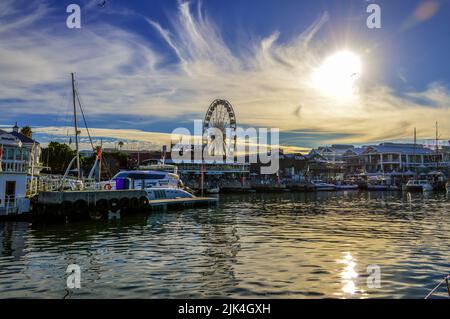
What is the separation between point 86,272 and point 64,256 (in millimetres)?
4477

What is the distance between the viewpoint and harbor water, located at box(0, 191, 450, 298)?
575 inches

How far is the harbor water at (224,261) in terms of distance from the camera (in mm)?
14602

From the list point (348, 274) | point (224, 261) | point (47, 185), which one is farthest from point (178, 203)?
point (348, 274)

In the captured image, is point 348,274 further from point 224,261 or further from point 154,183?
point 154,183

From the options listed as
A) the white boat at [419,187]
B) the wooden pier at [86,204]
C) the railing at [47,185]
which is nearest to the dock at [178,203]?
the wooden pier at [86,204]

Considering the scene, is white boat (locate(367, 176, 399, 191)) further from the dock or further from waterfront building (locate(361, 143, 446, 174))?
the dock

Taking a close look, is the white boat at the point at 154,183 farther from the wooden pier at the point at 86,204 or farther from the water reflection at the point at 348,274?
the water reflection at the point at 348,274

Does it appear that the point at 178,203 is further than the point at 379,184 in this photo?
No

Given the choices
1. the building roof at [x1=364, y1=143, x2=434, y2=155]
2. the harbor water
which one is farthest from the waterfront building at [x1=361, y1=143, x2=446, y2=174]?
the harbor water

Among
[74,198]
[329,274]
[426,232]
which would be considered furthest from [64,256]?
[426,232]

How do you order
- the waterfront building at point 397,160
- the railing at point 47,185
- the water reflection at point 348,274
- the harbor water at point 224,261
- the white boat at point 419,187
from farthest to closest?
1. the waterfront building at point 397,160
2. the white boat at point 419,187
3. the railing at point 47,185
4. the water reflection at point 348,274
5. the harbor water at point 224,261

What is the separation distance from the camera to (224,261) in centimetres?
1966

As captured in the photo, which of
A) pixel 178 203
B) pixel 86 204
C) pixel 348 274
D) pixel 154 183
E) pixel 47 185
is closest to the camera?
pixel 348 274
